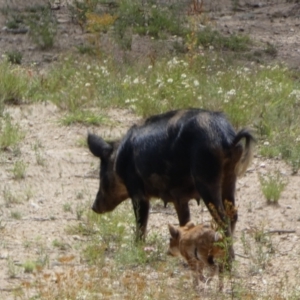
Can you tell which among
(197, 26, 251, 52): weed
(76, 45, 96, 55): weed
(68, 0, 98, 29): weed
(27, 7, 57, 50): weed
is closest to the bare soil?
(76, 45, 96, 55): weed

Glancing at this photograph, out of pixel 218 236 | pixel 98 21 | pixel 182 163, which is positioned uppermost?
pixel 182 163

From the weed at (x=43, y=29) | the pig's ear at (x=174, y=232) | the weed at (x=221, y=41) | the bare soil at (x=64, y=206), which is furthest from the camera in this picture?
the weed at (x=221, y=41)

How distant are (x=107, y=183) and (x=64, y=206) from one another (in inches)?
21.6

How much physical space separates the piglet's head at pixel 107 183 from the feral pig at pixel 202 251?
1.81 metres

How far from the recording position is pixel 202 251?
6.44 m

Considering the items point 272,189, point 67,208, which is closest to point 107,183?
point 67,208

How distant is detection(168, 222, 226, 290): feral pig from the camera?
6.40m

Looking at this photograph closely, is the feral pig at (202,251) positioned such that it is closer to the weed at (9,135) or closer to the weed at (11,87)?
the weed at (9,135)

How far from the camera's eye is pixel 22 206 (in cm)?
868

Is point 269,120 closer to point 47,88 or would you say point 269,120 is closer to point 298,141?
point 298,141

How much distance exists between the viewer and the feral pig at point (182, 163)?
701cm

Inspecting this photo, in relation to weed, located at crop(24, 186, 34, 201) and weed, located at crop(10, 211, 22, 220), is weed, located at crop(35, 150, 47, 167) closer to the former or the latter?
weed, located at crop(24, 186, 34, 201)

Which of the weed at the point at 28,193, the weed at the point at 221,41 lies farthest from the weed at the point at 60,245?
the weed at the point at 221,41

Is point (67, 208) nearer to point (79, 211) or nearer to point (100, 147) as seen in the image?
point (79, 211)
